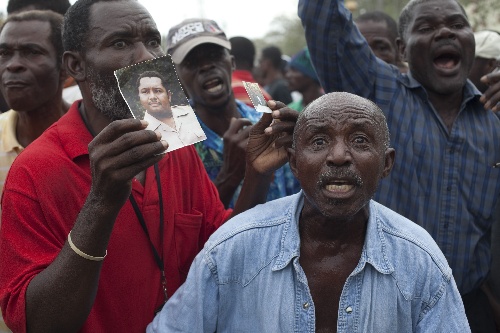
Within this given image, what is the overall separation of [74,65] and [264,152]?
2.89 ft

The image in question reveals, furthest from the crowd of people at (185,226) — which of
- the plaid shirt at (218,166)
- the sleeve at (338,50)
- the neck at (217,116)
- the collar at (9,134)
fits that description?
the neck at (217,116)

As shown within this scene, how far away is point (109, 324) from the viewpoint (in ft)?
8.79

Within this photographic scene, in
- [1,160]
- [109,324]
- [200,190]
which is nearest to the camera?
[109,324]

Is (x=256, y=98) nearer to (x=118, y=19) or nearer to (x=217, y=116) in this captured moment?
(x=118, y=19)

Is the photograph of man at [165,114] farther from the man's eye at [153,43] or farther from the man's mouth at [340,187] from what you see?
the man's mouth at [340,187]

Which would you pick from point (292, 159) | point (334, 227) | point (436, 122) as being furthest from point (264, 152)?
point (436, 122)

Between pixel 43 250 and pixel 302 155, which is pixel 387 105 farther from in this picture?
pixel 43 250

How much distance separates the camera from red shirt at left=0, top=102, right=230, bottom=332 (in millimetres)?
2492

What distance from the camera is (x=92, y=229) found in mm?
2334

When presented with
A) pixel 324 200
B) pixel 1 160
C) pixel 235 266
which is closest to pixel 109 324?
pixel 235 266

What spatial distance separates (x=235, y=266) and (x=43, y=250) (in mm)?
699

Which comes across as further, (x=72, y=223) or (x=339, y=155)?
(x=72, y=223)

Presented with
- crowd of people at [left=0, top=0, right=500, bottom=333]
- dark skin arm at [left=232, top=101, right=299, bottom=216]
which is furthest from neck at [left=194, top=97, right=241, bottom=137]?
dark skin arm at [left=232, top=101, right=299, bottom=216]

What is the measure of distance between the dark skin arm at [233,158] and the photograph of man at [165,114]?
4.62 feet
